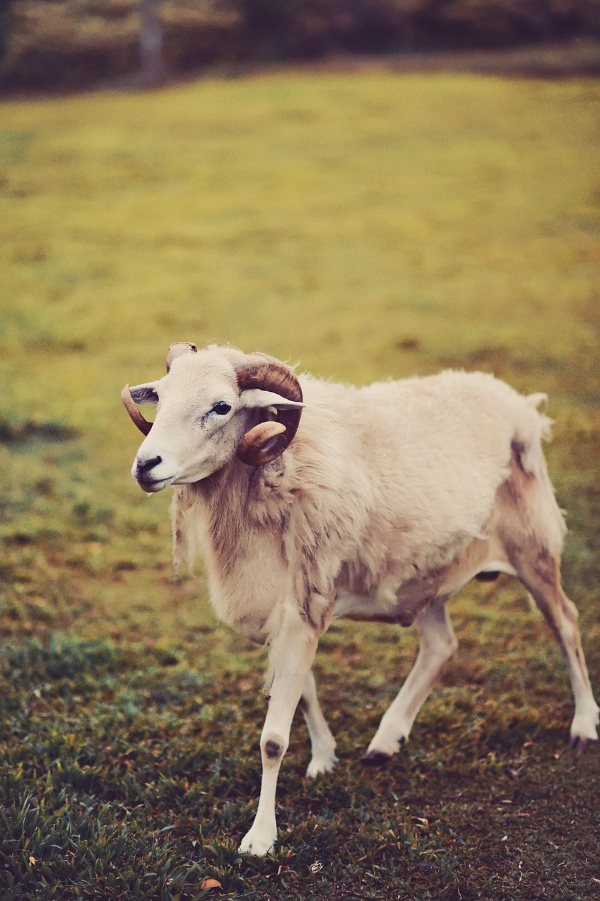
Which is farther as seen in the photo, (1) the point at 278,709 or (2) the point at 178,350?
(2) the point at 178,350

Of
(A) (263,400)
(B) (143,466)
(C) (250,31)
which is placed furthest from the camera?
(C) (250,31)

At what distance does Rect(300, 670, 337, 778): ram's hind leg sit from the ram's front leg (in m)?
0.58

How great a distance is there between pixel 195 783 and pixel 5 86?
79.3 feet

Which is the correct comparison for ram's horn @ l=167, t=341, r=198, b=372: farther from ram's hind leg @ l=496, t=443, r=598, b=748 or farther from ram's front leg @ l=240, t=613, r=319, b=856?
ram's hind leg @ l=496, t=443, r=598, b=748

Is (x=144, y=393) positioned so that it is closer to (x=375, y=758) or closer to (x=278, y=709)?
(x=278, y=709)

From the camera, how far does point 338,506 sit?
412 cm

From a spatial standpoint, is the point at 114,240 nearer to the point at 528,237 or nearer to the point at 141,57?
the point at 528,237

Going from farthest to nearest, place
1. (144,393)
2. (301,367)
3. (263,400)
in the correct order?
(301,367)
(144,393)
(263,400)

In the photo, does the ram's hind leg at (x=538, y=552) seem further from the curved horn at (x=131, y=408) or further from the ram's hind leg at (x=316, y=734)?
the curved horn at (x=131, y=408)

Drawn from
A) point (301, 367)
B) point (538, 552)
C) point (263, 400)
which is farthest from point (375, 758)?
point (301, 367)

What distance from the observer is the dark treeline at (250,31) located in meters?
24.6

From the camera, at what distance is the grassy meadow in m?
3.95

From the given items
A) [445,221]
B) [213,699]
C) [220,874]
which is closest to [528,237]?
[445,221]

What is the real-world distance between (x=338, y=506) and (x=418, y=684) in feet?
4.28
